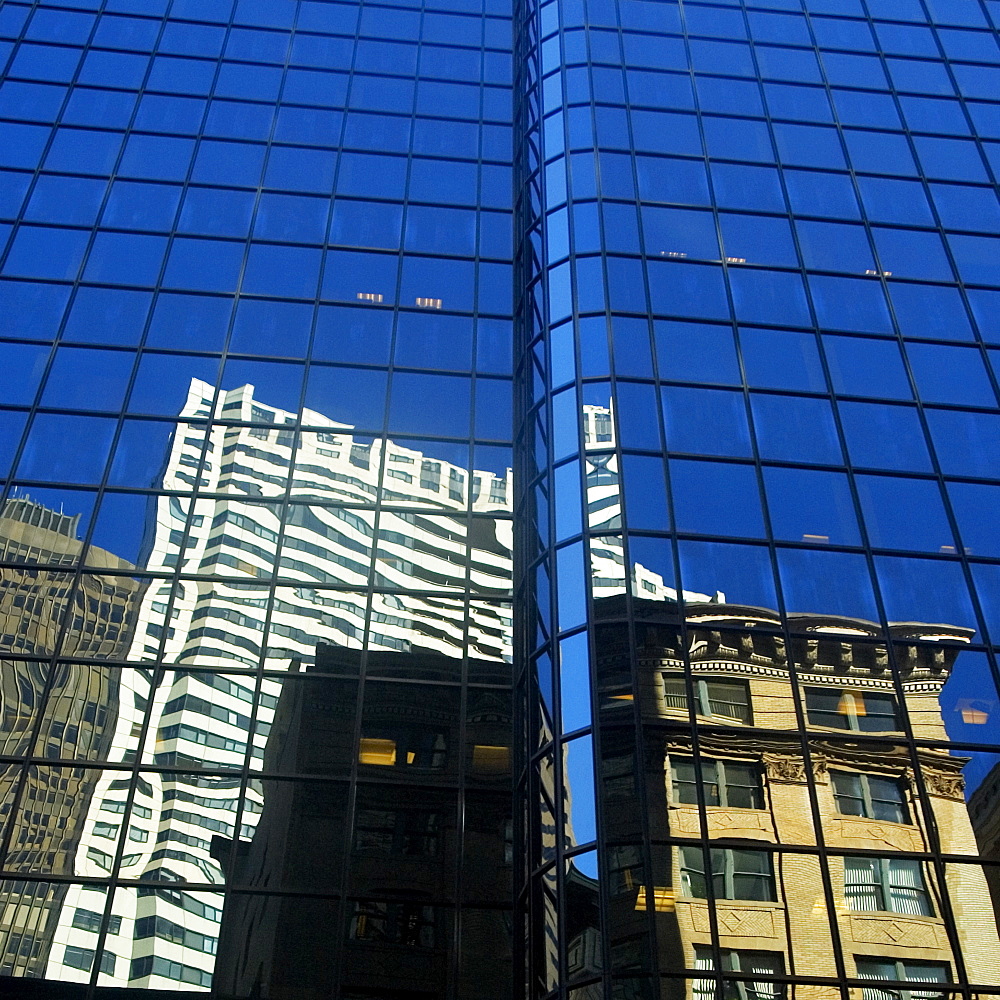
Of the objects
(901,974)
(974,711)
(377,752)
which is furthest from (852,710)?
(377,752)

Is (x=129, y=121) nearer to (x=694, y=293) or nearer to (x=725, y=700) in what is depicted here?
(x=694, y=293)

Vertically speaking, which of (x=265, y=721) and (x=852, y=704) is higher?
(x=265, y=721)

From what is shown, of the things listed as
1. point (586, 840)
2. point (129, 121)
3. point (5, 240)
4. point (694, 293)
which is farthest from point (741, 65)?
point (586, 840)

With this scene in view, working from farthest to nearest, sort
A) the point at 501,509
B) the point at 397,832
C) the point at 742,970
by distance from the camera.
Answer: the point at 501,509
the point at 397,832
the point at 742,970

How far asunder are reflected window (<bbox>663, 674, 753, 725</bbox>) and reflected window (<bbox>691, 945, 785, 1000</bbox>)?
13.0ft

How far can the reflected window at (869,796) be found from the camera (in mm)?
19625

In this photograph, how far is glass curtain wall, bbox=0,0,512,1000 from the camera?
20391 millimetres

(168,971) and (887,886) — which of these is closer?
(887,886)

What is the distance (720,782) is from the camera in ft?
64.3

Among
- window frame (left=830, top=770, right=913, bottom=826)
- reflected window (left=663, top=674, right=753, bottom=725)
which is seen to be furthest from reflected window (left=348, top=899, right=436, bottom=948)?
window frame (left=830, top=770, right=913, bottom=826)

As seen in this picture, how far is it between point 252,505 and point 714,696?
10788 mm

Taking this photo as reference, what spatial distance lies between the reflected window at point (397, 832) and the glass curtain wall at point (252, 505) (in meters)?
0.06

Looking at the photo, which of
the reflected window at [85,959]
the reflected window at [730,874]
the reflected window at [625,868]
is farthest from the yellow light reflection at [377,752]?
the reflected window at [730,874]

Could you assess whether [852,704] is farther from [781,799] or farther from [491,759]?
[491,759]
